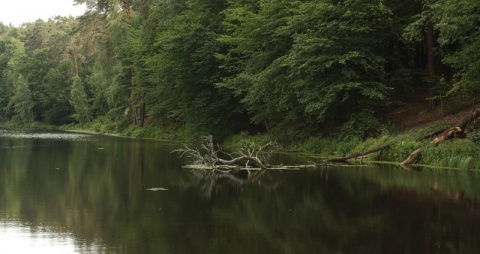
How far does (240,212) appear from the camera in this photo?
1299cm

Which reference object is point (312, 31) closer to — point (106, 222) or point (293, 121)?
point (293, 121)

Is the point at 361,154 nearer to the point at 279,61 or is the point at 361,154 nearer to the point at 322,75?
the point at 322,75

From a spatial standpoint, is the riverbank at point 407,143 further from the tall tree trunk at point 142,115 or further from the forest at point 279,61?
the tall tree trunk at point 142,115

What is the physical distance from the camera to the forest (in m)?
27.4

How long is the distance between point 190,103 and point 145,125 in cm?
1776

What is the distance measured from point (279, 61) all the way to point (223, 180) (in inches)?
482

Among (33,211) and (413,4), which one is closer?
(33,211)

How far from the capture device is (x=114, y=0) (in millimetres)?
57000

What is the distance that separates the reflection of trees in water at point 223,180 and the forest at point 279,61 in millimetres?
7467

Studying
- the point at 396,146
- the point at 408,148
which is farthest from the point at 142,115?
the point at 408,148

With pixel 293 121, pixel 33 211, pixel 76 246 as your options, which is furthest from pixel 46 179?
pixel 293 121

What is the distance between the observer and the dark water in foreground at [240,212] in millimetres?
9891

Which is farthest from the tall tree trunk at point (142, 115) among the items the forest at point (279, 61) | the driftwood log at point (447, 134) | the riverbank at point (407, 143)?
the driftwood log at point (447, 134)

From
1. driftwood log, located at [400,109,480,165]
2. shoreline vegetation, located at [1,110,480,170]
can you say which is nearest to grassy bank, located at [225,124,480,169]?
shoreline vegetation, located at [1,110,480,170]
